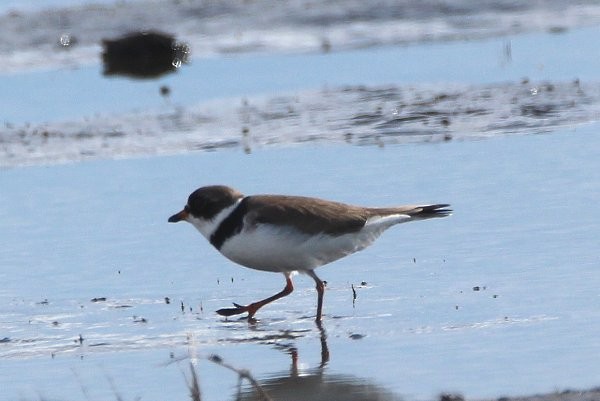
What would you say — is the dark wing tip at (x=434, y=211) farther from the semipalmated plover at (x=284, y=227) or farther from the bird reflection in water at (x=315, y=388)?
the bird reflection in water at (x=315, y=388)

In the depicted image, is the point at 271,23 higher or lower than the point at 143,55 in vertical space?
higher

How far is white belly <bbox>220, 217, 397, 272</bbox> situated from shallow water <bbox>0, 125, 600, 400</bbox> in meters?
0.27

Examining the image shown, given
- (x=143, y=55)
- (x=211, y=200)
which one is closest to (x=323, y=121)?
(x=143, y=55)

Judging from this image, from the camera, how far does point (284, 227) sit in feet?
26.1

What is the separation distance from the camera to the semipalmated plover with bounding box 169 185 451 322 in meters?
7.94

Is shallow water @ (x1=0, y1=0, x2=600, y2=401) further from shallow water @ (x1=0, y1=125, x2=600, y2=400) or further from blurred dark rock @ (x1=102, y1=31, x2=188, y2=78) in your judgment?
blurred dark rock @ (x1=102, y1=31, x2=188, y2=78)

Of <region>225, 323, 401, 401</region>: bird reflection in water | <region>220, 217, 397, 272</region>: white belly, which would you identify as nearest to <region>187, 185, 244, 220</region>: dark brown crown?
<region>220, 217, 397, 272</region>: white belly

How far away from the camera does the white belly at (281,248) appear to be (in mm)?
7918

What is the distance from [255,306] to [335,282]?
69 cm

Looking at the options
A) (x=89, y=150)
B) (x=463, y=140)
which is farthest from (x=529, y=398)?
(x=89, y=150)

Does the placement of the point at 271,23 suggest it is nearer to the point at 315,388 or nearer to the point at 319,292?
the point at 319,292

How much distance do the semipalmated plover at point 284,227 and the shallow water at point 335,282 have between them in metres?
0.26

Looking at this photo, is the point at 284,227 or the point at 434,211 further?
the point at 434,211

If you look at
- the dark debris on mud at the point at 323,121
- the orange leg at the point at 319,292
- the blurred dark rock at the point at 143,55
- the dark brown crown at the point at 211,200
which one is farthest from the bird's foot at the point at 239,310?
the blurred dark rock at the point at 143,55
